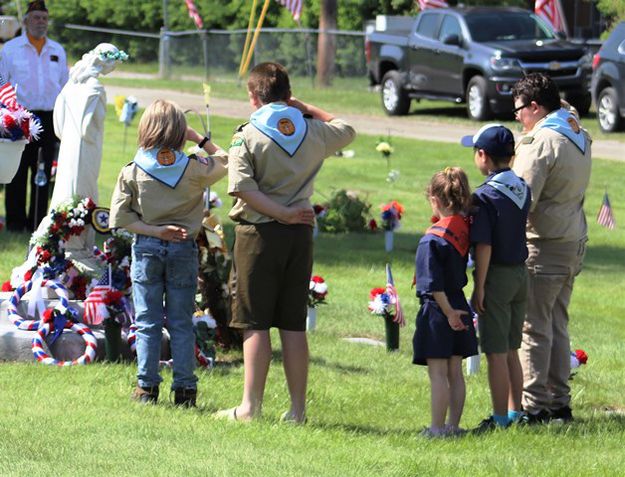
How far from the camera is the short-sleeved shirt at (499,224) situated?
721 cm

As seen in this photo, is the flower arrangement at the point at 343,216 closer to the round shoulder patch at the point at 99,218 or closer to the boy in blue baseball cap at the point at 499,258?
the round shoulder patch at the point at 99,218

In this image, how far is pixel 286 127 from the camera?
7137mm

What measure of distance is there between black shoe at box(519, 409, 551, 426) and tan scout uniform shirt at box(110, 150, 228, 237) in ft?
6.64

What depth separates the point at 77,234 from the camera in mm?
9242

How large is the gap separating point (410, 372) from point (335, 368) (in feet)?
1.57

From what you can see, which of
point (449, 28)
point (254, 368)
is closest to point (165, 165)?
point (254, 368)

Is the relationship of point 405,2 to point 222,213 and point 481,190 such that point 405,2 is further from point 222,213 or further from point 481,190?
point 481,190

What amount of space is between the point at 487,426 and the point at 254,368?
1242 millimetres

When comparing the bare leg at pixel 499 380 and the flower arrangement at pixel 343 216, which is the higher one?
the bare leg at pixel 499 380

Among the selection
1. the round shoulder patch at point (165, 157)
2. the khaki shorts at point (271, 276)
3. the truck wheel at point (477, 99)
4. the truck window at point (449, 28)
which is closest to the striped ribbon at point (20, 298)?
the round shoulder patch at point (165, 157)

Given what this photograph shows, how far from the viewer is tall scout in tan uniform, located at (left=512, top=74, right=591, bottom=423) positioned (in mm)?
7539

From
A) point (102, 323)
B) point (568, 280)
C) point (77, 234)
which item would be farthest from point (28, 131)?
point (568, 280)

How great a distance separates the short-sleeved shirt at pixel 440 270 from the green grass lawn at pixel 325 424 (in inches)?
28.9

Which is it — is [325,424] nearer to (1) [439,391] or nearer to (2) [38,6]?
(1) [439,391]
